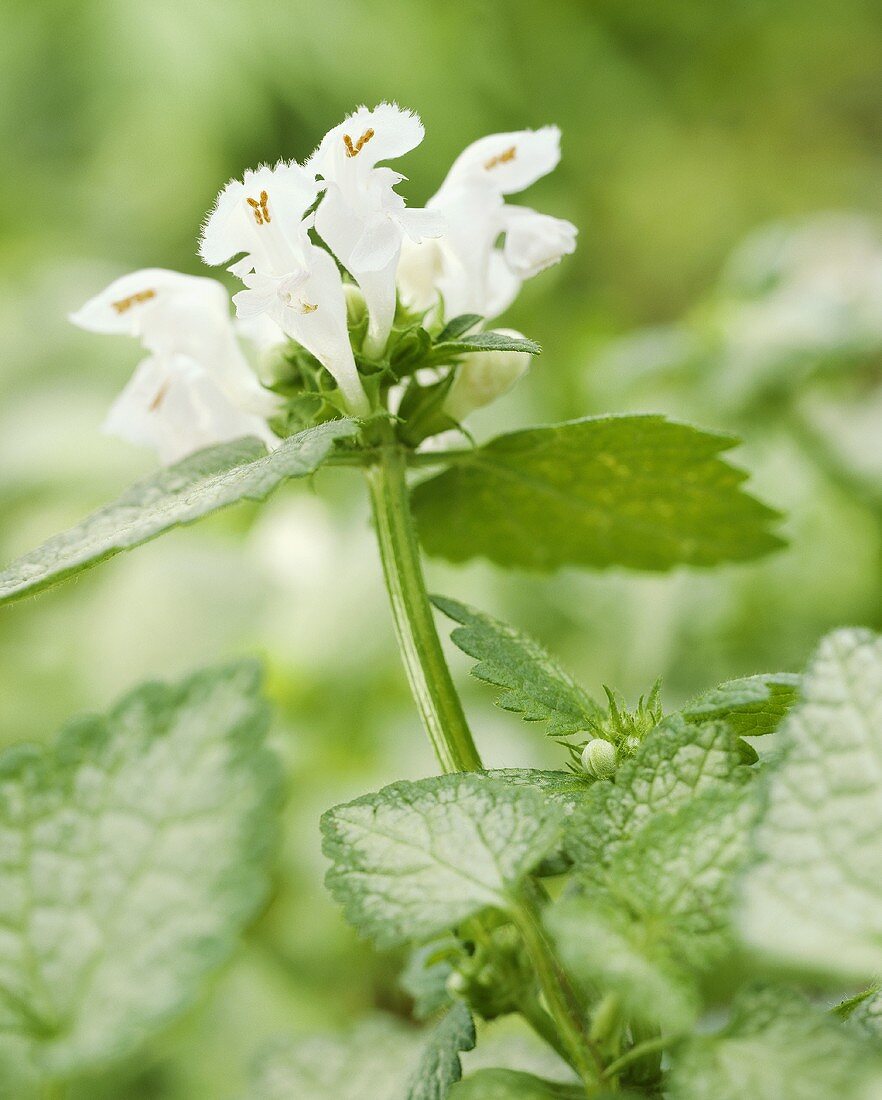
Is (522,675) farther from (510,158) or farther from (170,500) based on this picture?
(510,158)

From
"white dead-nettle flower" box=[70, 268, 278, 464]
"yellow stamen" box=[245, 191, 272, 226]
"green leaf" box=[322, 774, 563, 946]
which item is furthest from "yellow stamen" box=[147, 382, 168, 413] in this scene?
"green leaf" box=[322, 774, 563, 946]

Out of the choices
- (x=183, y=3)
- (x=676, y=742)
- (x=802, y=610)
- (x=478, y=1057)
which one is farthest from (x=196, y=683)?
(x=183, y=3)

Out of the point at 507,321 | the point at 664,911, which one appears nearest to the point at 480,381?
the point at 664,911

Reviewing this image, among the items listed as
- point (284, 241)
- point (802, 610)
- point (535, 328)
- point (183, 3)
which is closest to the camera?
point (284, 241)

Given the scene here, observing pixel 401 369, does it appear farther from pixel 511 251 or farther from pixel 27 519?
pixel 27 519

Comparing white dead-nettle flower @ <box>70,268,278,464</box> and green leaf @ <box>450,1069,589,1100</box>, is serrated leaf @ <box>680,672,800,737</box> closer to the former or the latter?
green leaf @ <box>450,1069,589,1100</box>

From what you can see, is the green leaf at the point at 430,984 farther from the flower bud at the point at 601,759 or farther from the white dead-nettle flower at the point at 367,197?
the white dead-nettle flower at the point at 367,197
